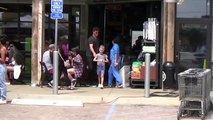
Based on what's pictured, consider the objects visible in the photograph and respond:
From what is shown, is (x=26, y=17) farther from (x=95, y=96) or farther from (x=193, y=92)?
(x=193, y=92)

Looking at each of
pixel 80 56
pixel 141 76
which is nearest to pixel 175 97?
pixel 141 76

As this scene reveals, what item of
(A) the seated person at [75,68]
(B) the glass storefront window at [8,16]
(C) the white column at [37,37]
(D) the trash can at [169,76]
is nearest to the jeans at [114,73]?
(A) the seated person at [75,68]

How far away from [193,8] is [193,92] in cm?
535

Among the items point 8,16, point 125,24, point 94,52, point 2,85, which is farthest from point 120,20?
point 2,85

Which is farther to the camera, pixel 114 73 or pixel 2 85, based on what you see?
pixel 114 73

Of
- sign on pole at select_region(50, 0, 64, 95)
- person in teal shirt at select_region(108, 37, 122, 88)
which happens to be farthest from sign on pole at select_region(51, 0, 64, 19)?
person in teal shirt at select_region(108, 37, 122, 88)

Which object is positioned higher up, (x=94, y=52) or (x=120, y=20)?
(x=120, y=20)

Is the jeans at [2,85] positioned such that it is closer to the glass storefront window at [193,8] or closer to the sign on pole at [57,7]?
the sign on pole at [57,7]

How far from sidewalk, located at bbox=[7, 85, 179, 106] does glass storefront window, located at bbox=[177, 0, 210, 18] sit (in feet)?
9.44

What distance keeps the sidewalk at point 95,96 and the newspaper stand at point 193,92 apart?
1909mm

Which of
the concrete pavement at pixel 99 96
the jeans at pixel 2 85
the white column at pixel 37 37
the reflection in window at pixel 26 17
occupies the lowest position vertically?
the concrete pavement at pixel 99 96

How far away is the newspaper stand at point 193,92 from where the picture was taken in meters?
11.5

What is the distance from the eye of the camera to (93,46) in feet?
54.7

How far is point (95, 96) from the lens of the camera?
1416cm
